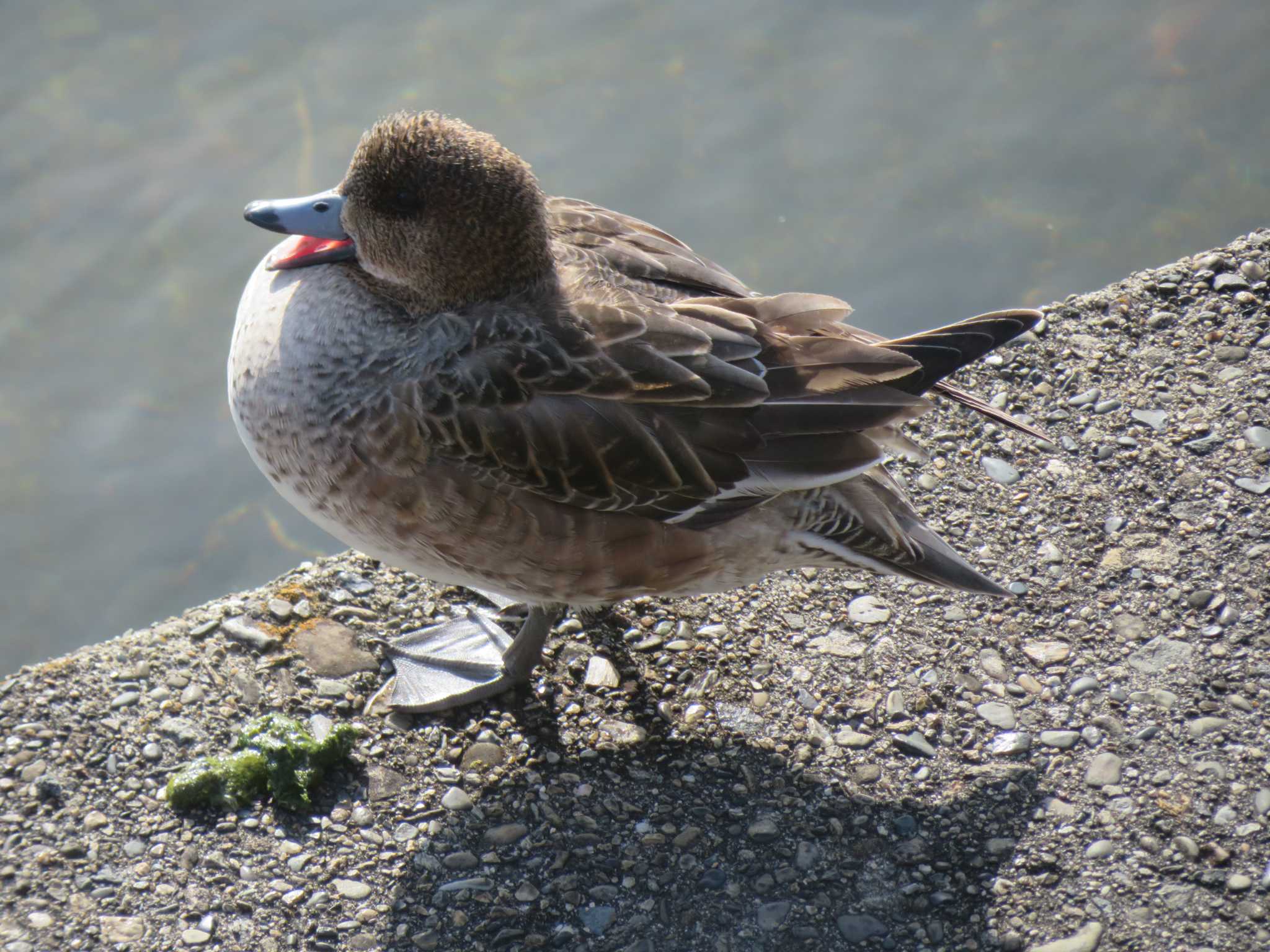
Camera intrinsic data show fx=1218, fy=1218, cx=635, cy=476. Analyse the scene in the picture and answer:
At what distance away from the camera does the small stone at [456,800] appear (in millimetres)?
3000

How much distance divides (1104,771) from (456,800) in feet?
5.14

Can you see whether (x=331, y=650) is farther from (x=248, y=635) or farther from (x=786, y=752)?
(x=786, y=752)

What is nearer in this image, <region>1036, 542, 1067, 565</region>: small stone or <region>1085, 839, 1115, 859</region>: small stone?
<region>1085, 839, 1115, 859</region>: small stone

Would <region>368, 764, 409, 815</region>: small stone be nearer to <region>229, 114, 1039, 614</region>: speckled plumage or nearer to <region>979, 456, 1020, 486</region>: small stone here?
<region>229, 114, 1039, 614</region>: speckled plumage

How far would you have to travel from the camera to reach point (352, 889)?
2.84 metres

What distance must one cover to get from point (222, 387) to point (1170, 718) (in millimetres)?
3777

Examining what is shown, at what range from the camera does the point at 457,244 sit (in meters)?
2.85

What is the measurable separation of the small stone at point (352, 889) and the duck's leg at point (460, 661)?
0.49 meters

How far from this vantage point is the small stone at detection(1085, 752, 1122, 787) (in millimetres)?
2885

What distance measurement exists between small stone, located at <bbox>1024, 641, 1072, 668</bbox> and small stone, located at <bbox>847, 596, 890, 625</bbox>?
385mm

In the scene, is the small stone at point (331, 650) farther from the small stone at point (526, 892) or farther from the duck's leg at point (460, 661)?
the small stone at point (526, 892)

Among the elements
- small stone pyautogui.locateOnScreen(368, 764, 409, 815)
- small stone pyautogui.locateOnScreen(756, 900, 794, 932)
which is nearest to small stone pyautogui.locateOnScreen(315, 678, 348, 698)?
small stone pyautogui.locateOnScreen(368, 764, 409, 815)

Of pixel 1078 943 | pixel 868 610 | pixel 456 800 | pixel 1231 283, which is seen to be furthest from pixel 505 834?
pixel 1231 283

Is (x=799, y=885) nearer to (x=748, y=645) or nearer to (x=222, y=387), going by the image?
(x=748, y=645)
